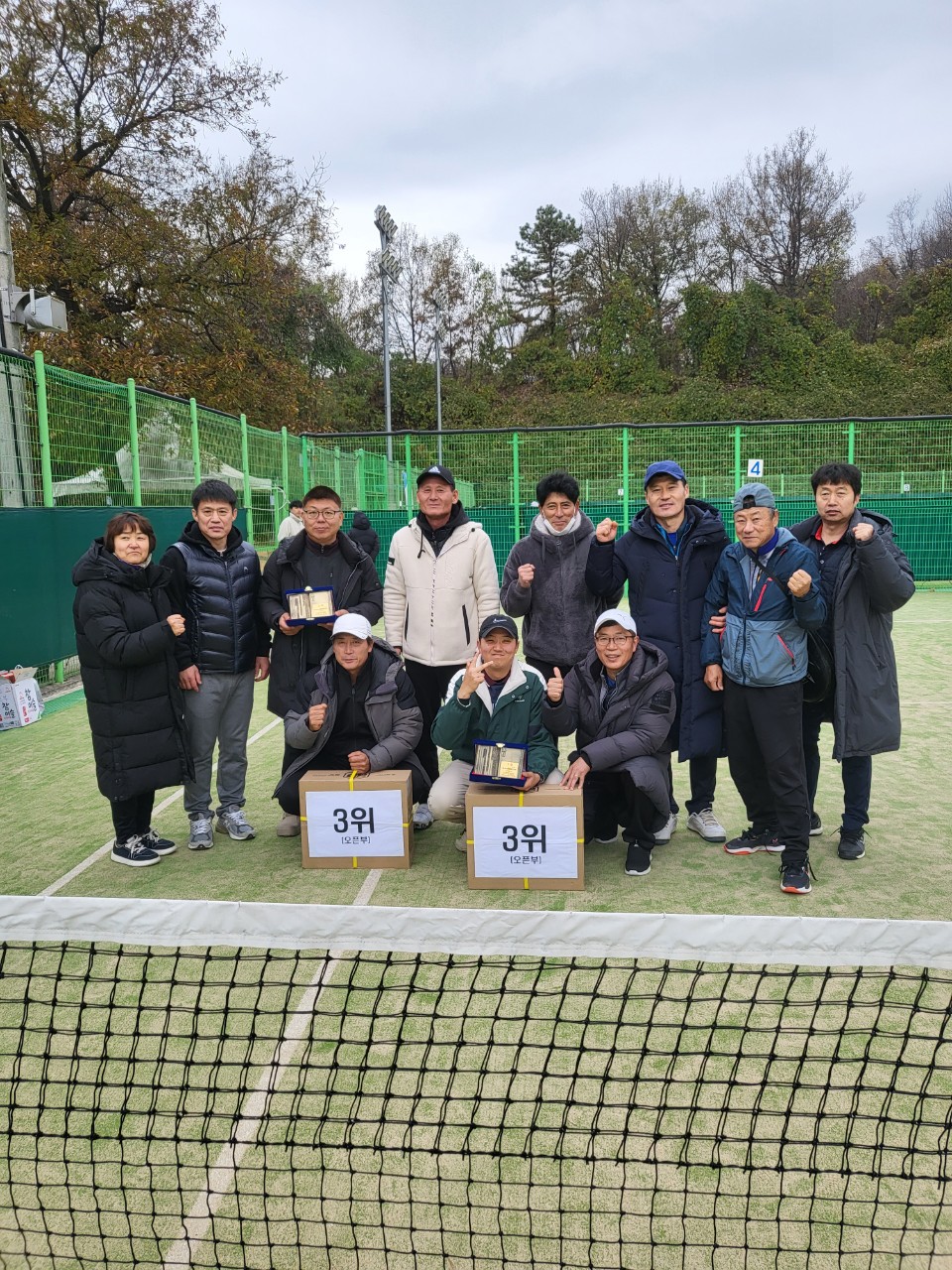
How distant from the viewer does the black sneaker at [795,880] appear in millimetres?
4402

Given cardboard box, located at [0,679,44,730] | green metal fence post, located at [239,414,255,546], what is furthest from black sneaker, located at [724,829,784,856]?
green metal fence post, located at [239,414,255,546]

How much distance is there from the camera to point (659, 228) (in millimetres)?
52281

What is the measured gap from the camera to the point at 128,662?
4.54 m

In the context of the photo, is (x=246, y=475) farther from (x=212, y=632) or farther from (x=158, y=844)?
(x=158, y=844)

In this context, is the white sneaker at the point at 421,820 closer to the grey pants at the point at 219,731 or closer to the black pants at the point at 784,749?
the grey pants at the point at 219,731

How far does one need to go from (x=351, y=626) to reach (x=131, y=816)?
1.56 meters

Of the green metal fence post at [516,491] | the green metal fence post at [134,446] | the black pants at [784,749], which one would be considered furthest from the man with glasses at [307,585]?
the green metal fence post at [516,491]

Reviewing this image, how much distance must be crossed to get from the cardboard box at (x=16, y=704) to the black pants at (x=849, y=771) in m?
6.67

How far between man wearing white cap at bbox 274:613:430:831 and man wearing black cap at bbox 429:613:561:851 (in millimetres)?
265

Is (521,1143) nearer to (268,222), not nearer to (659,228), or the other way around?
(268,222)

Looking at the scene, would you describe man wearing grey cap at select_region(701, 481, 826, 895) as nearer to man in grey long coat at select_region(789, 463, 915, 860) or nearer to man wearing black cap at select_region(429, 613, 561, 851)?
man in grey long coat at select_region(789, 463, 915, 860)

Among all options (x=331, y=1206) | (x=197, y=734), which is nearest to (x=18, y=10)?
(x=197, y=734)

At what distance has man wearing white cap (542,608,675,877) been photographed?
Result: 4.64 metres

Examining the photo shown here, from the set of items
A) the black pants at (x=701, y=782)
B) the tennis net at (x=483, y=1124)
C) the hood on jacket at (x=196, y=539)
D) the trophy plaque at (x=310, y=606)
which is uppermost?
the hood on jacket at (x=196, y=539)
